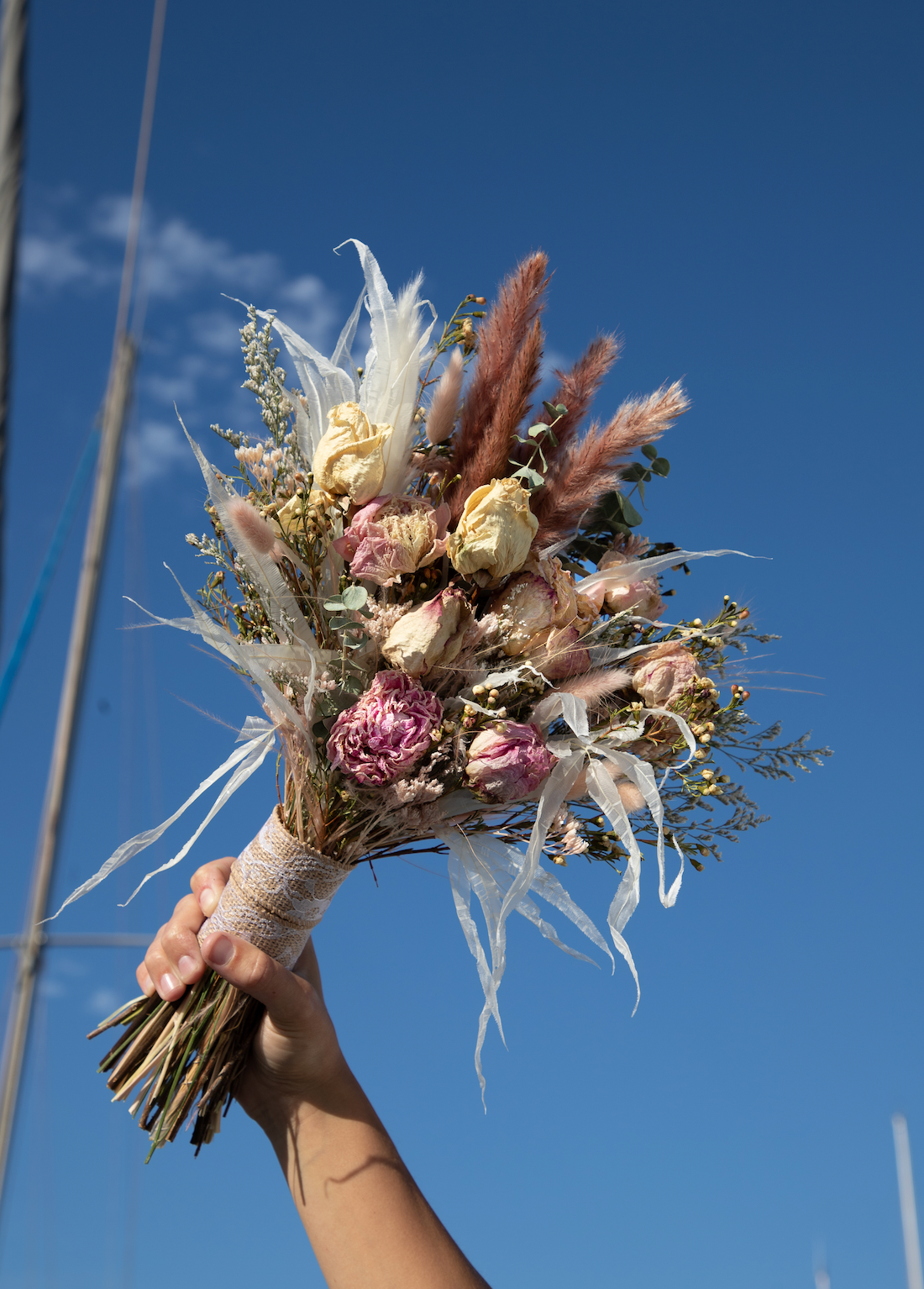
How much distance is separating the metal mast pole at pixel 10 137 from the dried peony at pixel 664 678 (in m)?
1.28

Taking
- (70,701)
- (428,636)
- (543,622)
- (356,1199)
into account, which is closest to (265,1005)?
(356,1199)

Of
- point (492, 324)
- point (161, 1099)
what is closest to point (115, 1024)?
point (161, 1099)

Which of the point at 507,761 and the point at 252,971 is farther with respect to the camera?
the point at 252,971

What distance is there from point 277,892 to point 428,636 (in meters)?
0.67

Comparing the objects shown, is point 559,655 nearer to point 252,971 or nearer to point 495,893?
point 495,893

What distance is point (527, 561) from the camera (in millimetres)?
2121

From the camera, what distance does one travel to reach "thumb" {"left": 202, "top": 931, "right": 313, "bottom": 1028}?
2.06m

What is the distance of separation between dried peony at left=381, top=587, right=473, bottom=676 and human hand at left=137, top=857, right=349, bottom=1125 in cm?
68

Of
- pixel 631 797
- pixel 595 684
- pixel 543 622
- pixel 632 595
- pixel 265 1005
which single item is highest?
pixel 632 595

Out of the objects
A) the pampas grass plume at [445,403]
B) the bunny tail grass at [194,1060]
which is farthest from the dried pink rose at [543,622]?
the bunny tail grass at [194,1060]

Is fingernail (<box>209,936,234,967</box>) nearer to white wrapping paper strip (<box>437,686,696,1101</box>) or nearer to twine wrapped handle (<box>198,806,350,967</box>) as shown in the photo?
twine wrapped handle (<box>198,806,350,967</box>)

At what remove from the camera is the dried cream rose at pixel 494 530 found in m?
1.97

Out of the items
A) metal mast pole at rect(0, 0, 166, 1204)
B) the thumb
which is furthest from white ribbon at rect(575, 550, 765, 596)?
metal mast pole at rect(0, 0, 166, 1204)

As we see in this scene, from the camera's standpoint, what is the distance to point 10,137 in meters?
1.21
